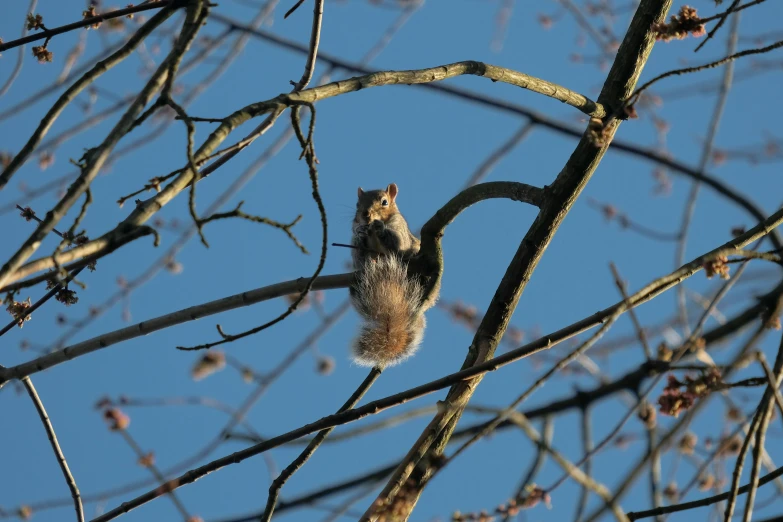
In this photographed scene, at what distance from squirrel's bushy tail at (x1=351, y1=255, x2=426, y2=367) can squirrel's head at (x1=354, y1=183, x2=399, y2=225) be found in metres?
1.21

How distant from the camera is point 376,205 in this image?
5422mm

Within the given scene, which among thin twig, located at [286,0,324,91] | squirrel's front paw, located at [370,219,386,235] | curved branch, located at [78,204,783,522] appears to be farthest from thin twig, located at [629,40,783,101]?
squirrel's front paw, located at [370,219,386,235]

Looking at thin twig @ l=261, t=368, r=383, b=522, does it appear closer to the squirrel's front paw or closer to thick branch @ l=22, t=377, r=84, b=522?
thick branch @ l=22, t=377, r=84, b=522

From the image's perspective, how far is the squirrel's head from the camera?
527cm

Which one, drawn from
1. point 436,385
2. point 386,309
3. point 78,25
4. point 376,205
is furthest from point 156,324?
point 376,205

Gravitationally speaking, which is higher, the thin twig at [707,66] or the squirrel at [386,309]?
the squirrel at [386,309]

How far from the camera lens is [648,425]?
7.64ft

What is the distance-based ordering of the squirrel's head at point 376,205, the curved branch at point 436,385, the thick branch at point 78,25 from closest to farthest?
the curved branch at point 436,385
the thick branch at point 78,25
the squirrel's head at point 376,205

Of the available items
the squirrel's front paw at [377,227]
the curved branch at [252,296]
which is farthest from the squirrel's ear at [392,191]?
the curved branch at [252,296]

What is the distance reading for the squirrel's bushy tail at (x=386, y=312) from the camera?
3793 millimetres

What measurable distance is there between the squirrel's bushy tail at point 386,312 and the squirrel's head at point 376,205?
121 centimetres

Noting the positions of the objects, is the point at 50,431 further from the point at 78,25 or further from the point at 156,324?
the point at 78,25

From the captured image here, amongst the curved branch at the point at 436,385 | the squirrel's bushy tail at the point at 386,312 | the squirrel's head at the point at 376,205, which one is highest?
the squirrel's head at the point at 376,205

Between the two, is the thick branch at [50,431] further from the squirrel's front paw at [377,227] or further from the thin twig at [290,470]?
A: the squirrel's front paw at [377,227]
